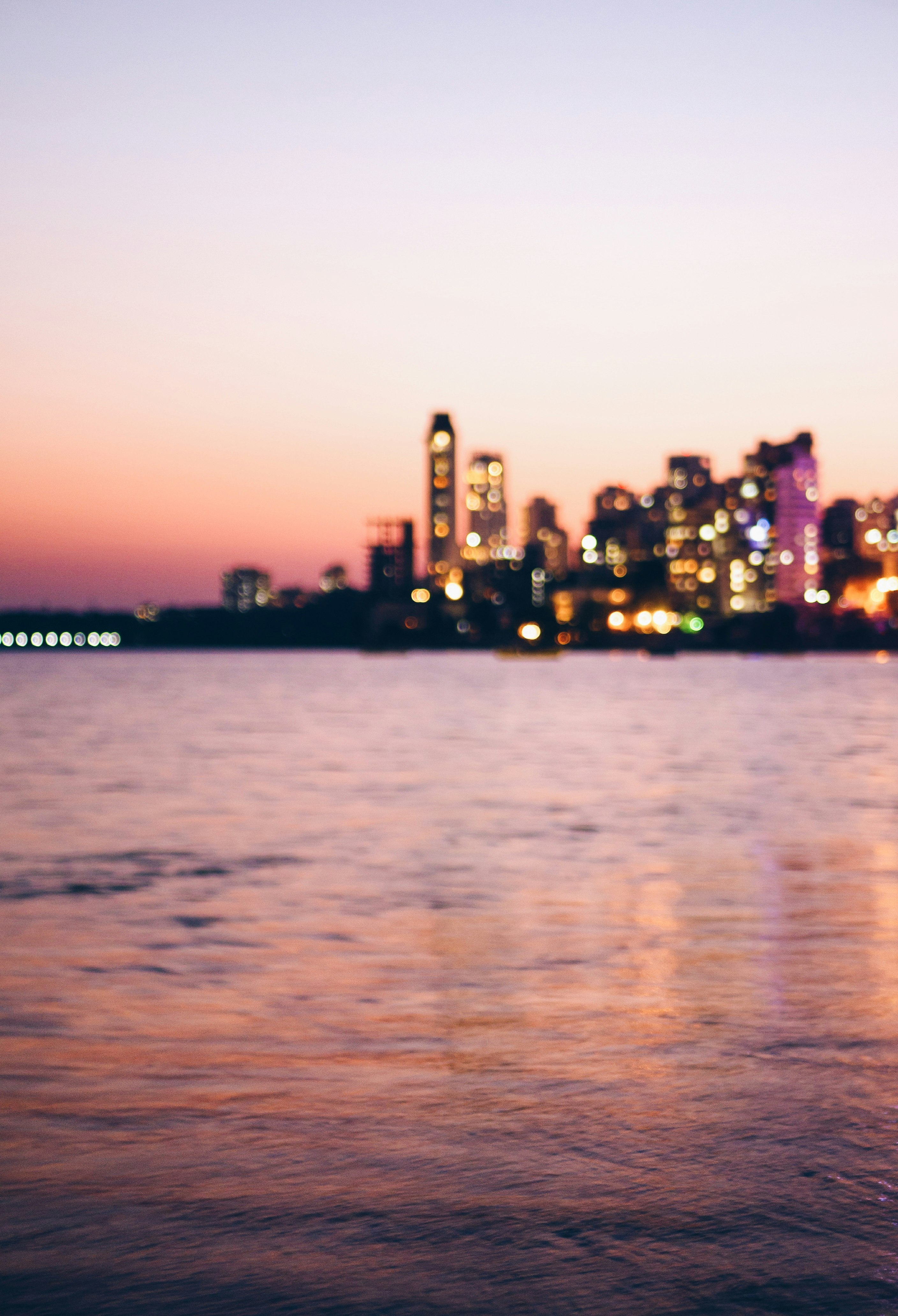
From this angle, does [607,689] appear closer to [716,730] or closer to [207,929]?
[716,730]

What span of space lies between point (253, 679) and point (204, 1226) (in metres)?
168

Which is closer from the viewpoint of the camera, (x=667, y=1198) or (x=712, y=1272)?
(x=712, y=1272)

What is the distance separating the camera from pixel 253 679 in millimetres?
173375

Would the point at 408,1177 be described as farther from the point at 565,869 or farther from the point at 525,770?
the point at 525,770

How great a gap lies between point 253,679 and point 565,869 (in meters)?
153

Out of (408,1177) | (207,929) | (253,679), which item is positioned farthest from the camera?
(253,679)

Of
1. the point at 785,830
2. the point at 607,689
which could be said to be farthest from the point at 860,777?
the point at 607,689

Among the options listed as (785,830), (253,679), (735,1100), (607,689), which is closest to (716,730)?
(785,830)

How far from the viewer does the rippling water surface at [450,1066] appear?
6.26 m

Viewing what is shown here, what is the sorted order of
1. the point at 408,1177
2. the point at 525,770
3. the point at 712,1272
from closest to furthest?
the point at 712,1272, the point at 408,1177, the point at 525,770

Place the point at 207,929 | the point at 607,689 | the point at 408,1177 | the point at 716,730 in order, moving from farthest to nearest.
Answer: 1. the point at 607,689
2. the point at 716,730
3. the point at 207,929
4. the point at 408,1177

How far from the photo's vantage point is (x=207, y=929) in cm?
1656

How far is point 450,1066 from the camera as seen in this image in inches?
390

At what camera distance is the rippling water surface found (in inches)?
247
